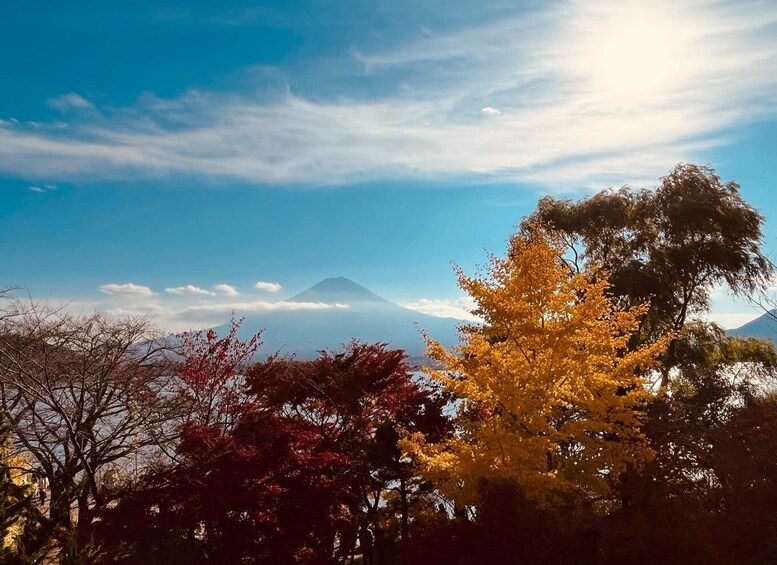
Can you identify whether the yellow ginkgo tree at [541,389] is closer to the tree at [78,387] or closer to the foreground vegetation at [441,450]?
the foreground vegetation at [441,450]

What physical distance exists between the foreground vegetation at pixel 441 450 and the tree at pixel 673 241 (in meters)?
5.96

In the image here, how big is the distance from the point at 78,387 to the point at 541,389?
12920mm

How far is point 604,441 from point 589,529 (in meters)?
2.20

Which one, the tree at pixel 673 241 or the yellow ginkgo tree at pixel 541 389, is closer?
the yellow ginkgo tree at pixel 541 389

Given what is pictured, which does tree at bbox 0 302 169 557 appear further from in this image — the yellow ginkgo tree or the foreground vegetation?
the yellow ginkgo tree

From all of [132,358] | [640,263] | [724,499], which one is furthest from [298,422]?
[640,263]

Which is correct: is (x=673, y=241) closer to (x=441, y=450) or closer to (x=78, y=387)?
(x=441, y=450)

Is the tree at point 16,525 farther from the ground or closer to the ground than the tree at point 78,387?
closer to the ground

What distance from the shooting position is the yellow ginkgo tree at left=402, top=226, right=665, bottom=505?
38.4ft

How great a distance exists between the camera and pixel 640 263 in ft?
76.6

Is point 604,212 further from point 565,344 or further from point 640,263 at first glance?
point 565,344

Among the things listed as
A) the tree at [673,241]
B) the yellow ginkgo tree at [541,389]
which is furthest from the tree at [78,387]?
the tree at [673,241]

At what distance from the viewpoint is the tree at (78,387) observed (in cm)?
1420

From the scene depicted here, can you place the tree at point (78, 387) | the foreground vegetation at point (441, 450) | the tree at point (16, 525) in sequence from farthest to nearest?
the tree at point (78, 387) < the tree at point (16, 525) < the foreground vegetation at point (441, 450)
